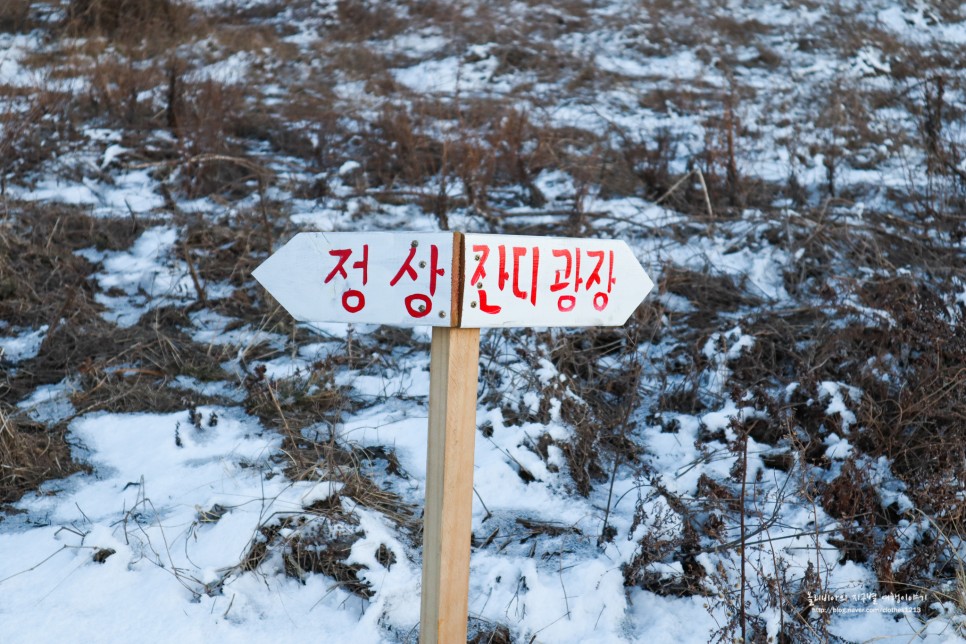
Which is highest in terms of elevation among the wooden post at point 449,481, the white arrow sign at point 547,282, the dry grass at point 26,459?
the white arrow sign at point 547,282

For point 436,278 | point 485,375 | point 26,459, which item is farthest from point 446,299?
point 26,459

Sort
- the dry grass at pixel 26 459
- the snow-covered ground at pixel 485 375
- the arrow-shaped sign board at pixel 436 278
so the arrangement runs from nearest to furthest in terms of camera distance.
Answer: the arrow-shaped sign board at pixel 436 278, the snow-covered ground at pixel 485 375, the dry grass at pixel 26 459

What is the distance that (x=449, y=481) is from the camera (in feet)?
5.87

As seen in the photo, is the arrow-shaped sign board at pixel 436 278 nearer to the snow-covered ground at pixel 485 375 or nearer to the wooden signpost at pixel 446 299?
the wooden signpost at pixel 446 299

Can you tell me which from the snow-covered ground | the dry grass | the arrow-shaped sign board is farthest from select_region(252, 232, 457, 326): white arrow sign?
the dry grass

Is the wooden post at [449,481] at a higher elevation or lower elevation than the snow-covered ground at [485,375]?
higher

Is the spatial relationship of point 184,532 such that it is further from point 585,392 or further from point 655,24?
point 655,24

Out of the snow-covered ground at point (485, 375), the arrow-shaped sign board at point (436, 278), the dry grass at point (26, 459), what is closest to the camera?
the arrow-shaped sign board at point (436, 278)

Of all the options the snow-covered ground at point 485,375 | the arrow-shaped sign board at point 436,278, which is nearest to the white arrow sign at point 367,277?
the arrow-shaped sign board at point 436,278

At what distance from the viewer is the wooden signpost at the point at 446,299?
1.71 metres

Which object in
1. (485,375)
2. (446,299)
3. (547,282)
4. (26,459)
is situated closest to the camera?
(446,299)

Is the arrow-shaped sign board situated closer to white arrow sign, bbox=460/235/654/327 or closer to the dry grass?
white arrow sign, bbox=460/235/654/327

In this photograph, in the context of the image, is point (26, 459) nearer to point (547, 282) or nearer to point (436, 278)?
point (436, 278)

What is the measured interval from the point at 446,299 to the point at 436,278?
1.9 inches
